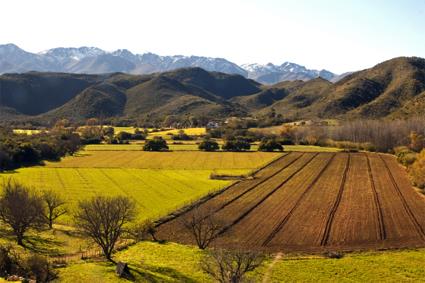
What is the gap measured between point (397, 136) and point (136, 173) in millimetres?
83262

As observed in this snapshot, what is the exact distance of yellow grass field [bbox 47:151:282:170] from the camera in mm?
106938

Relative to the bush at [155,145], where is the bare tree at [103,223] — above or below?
below

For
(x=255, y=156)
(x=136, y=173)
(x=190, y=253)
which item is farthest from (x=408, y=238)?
(x=255, y=156)

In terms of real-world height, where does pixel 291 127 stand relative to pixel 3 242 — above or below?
above

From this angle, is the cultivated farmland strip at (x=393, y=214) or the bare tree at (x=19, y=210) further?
the cultivated farmland strip at (x=393, y=214)

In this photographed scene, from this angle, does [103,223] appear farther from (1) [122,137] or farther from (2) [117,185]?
(1) [122,137]

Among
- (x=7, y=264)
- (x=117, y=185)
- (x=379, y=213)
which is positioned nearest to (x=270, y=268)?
(x=7, y=264)

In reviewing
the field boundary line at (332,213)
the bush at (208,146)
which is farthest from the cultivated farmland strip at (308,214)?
the bush at (208,146)

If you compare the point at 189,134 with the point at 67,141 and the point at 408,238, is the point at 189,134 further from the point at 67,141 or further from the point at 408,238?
the point at 408,238

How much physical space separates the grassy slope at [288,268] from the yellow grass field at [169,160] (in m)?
60.0

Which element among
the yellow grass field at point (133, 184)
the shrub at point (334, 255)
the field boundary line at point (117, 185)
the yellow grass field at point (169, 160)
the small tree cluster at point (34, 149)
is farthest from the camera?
the yellow grass field at point (169, 160)

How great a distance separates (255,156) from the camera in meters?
123

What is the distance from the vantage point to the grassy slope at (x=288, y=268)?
37719 millimetres

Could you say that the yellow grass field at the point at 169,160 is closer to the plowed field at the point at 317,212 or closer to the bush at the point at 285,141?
the plowed field at the point at 317,212
